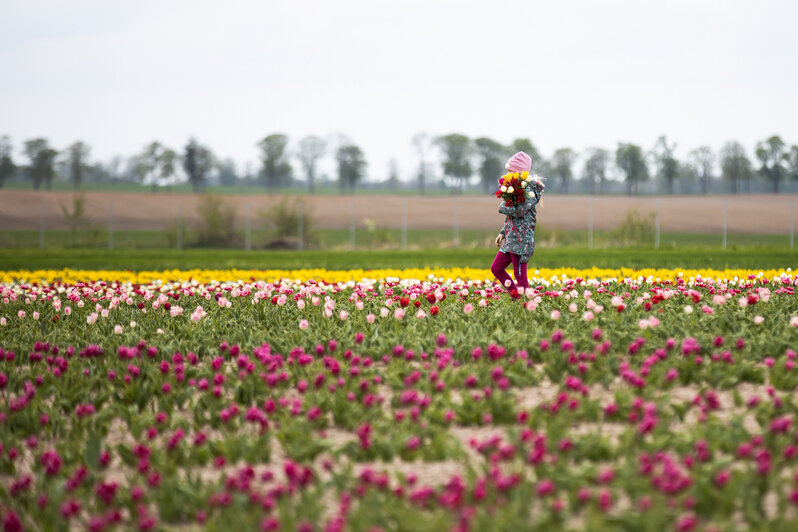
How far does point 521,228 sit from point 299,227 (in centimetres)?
2373

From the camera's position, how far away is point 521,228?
749 cm

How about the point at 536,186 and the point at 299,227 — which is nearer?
the point at 536,186

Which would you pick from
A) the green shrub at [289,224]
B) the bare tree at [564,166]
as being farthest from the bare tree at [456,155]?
the green shrub at [289,224]

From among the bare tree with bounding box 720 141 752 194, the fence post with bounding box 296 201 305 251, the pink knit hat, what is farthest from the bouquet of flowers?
the bare tree with bounding box 720 141 752 194

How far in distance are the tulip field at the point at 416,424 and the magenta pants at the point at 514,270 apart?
110 cm

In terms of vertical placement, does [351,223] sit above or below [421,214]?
below

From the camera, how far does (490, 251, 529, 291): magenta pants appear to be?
24.8ft

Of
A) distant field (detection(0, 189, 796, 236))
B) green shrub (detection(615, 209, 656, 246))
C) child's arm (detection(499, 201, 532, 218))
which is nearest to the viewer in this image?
child's arm (detection(499, 201, 532, 218))

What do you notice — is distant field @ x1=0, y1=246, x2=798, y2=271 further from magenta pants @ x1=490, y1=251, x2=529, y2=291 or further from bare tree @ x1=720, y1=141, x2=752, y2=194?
bare tree @ x1=720, y1=141, x2=752, y2=194

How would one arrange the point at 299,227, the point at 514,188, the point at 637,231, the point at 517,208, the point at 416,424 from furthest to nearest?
the point at 299,227
the point at 637,231
the point at 517,208
the point at 514,188
the point at 416,424

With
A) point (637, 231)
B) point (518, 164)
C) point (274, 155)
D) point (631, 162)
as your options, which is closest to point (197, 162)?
point (274, 155)

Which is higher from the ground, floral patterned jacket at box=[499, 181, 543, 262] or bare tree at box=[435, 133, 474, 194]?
bare tree at box=[435, 133, 474, 194]

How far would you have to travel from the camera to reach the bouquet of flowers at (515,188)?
7.25 metres

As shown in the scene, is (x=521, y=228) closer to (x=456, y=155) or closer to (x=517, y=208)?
(x=517, y=208)
